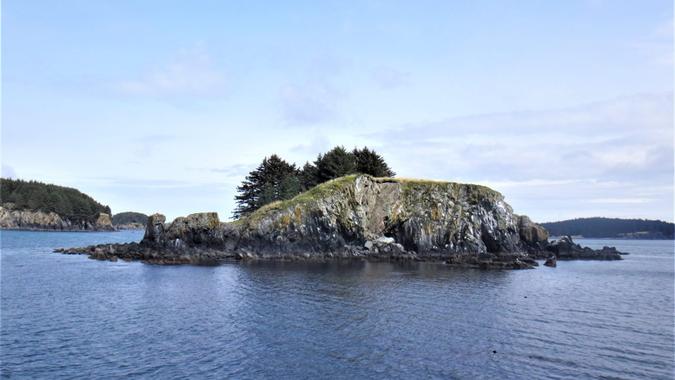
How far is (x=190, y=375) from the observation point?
89.4ft

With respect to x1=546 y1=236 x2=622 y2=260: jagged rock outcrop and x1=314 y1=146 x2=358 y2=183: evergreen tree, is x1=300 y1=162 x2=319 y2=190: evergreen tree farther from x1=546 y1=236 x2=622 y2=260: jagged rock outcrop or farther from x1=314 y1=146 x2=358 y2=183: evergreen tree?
x1=546 y1=236 x2=622 y2=260: jagged rock outcrop

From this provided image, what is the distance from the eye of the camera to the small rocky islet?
3706 inches

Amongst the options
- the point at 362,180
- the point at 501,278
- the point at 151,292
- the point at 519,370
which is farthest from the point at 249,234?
the point at 519,370

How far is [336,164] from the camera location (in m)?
112

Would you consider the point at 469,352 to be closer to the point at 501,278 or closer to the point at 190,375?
the point at 190,375

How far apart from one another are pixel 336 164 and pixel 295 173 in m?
20.8

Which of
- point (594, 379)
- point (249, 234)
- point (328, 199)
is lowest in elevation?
point (594, 379)

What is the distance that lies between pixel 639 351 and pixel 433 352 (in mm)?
14708

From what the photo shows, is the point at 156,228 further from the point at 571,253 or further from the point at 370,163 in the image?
the point at 571,253

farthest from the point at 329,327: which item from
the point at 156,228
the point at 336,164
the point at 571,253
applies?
the point at 571,253

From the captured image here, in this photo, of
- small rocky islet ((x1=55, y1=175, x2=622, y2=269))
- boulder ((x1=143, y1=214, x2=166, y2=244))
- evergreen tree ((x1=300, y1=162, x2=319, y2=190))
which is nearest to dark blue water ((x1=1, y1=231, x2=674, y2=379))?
small rocky islet ((x1=55, y1=175, x2=622, y2=269))

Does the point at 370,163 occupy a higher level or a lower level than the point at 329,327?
higher

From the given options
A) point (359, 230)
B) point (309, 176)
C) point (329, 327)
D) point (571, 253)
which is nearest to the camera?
point (329, 327)

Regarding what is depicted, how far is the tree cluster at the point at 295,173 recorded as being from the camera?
113312 millimetres
